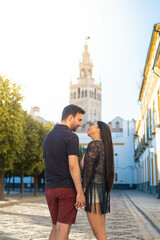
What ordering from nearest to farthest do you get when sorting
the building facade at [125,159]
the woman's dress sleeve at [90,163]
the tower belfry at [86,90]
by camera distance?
the woman's dress sleeve at [90,163] → the building facade at [125,159] → the tower belfry at [86,90]

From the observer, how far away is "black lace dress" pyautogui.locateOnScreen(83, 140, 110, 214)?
11.1ft

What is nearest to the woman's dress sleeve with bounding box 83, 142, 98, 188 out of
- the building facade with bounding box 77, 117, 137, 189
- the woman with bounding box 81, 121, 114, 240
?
the woman with bounding box 81, 121, 114, 240

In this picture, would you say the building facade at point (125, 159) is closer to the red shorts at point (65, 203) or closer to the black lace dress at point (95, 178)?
the black lace dress at point (95, 178)

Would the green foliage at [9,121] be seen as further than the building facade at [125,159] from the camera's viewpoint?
No

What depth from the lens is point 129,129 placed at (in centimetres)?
5600

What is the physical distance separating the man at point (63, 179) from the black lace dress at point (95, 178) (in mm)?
178

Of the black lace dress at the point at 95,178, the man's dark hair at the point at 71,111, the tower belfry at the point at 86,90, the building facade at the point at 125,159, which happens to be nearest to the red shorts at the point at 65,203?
the black lace dress at the point at 95,178

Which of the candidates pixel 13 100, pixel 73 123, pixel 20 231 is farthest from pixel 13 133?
pixel 73 123

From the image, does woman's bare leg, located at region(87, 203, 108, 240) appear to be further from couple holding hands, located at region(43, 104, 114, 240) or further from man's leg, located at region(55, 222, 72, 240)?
man's leg, located at region(55, 222, 72, 240)

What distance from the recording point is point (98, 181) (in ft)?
11.2

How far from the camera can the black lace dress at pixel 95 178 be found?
339cm

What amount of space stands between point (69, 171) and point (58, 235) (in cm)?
64

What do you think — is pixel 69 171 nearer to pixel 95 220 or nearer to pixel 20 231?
pixel 95 220

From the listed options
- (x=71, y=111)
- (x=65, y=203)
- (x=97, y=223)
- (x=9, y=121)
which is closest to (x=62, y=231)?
(x=65, y=203)
